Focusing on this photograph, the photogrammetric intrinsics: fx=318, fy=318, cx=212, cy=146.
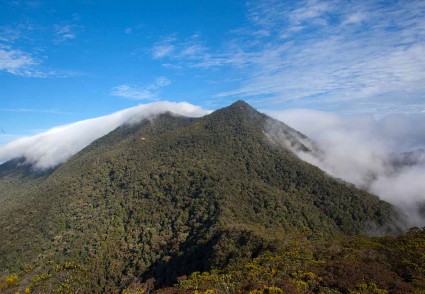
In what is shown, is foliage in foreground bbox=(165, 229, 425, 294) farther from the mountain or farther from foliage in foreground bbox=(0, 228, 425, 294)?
the mountain

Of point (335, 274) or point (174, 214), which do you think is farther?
point (174, 214)

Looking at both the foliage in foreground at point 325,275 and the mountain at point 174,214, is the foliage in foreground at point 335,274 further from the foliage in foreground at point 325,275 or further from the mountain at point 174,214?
the mountain at point 174,214

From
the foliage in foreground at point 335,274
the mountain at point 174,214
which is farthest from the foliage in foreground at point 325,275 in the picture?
the mountain at point 174,214

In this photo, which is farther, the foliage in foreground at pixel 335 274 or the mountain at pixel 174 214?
the mountain at pixel 174 214

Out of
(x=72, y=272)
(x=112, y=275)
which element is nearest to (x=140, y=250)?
(x=112, y=275)

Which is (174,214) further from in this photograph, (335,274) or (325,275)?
(335,274)

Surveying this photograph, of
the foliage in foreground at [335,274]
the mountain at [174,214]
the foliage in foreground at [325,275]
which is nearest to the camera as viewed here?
the foliage in foreground at [335,274]

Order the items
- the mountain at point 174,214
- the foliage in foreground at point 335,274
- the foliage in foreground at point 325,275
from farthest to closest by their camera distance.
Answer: the mountain at point 174,214
the foliage in foreground at point 325,275
the foliage in foreground at point 335,274

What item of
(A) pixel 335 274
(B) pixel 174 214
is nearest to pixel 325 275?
(A) pixel 335 274
